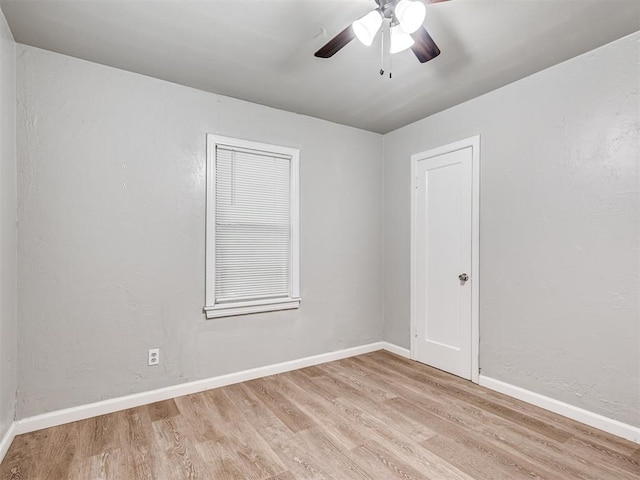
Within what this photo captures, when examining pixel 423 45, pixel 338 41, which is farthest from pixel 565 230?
pixel 338 41

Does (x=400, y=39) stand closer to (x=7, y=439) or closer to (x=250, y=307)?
(x=250, y=307)

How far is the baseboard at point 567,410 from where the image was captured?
2252 mm

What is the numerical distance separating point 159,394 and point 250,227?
1.59m

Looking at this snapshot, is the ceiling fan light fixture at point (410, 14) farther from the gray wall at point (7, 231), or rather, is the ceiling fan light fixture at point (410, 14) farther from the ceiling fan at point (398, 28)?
the gray wall at point (7, 231)

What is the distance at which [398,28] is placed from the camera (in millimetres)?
1854

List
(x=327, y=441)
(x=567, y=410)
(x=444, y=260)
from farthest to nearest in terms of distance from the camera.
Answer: (x=444, y=260)
(x=567, y=410)
(x=327, y=441)

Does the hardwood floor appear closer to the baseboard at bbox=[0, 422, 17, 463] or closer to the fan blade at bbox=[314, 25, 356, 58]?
the baseboard at bbox=[0, 422, 17, 463]

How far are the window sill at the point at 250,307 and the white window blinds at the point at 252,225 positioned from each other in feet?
0.19

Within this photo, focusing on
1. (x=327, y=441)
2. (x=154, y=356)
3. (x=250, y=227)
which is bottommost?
(x=327, y=441)

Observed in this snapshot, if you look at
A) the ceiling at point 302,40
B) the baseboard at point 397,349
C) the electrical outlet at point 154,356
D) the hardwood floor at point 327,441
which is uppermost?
the ceiling at point 302,40

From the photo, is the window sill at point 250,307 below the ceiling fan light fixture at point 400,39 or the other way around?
below

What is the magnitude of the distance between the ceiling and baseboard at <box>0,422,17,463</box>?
2527 mm

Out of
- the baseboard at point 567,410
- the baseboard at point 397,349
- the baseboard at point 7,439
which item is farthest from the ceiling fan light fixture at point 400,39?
the baseboard at point 7,439

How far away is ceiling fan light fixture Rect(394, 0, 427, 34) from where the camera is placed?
156cm
